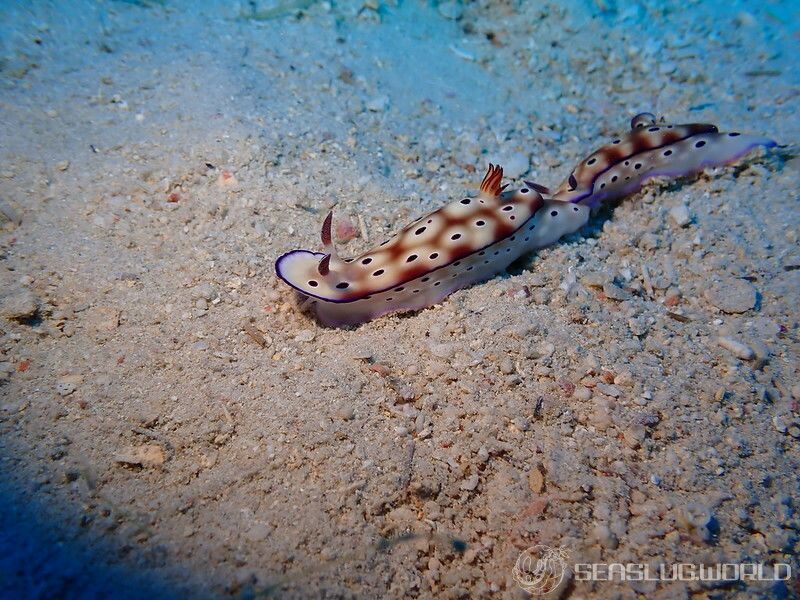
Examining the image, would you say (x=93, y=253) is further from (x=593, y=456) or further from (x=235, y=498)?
(x=593, y=456)

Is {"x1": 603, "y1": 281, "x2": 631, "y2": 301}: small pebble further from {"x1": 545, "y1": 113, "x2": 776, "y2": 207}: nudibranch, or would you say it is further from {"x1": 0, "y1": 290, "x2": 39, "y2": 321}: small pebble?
{"x1": 0, "y1": 290, "x2": 39, "y2": 321}: small pebble

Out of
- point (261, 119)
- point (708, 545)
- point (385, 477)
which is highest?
point (261, 119)

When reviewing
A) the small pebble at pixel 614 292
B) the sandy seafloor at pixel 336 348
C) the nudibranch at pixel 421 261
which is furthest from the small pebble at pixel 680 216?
the nudibranch at pixel 421 261

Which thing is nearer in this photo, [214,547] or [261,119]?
[214,547]

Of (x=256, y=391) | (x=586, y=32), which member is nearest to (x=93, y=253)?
(x=256, y=391)

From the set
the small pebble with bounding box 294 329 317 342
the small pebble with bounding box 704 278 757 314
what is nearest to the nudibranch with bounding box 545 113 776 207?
the small pebble with bounding box 704 278 757 314

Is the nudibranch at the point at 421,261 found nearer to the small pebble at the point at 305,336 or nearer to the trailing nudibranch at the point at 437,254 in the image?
the trailing nudibranch at the point at 437,254

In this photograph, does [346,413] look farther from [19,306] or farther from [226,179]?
[226,179]
